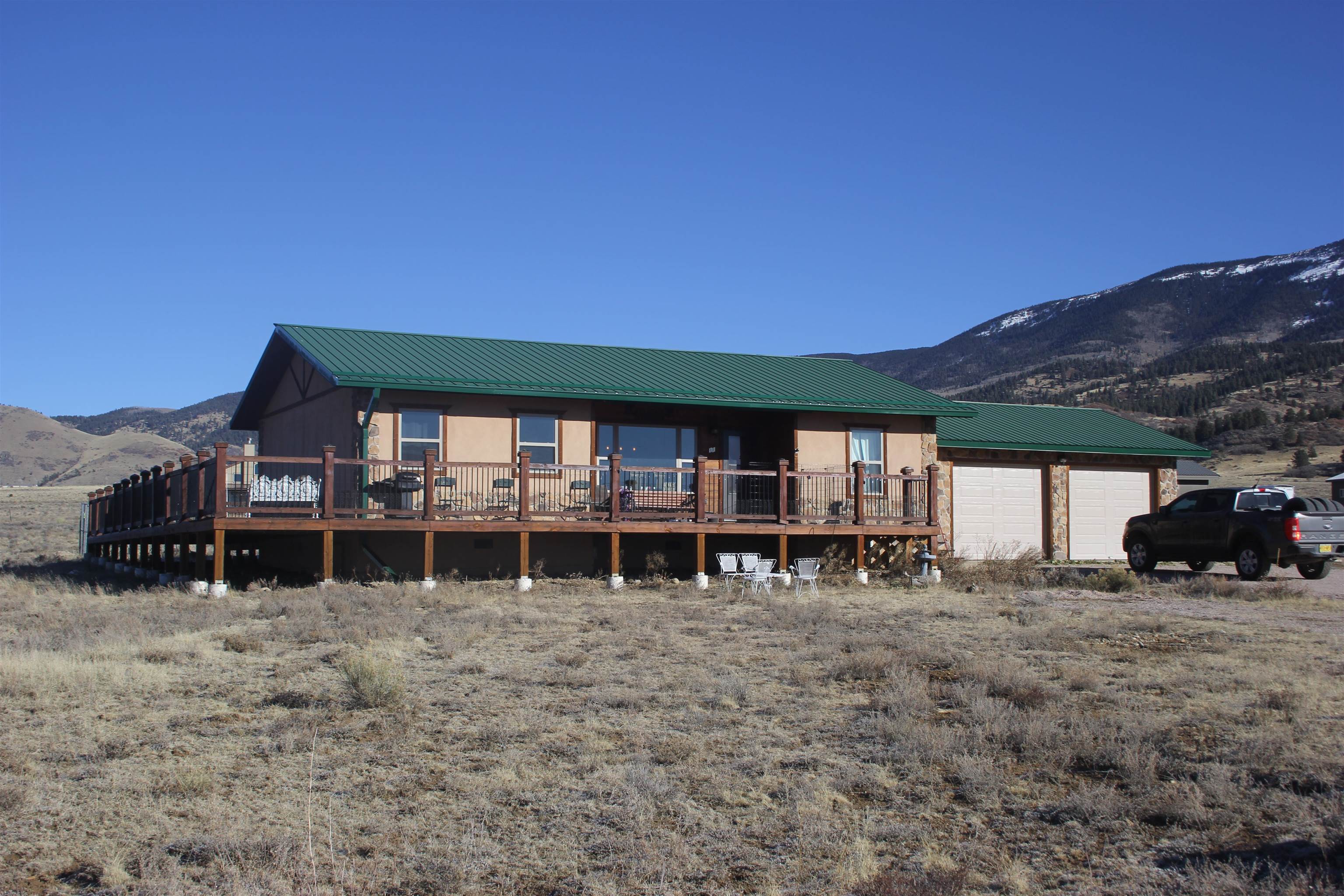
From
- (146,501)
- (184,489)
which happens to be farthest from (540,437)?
(146,501)

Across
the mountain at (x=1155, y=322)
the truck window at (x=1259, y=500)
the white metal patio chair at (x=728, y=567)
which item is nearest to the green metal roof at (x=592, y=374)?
the white metal patio chair at (x=728, y=567)

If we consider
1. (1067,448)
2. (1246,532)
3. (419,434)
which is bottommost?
(1246,532)

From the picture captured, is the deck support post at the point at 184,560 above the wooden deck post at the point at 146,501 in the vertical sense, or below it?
below

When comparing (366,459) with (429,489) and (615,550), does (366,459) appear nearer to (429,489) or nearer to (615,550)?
(429,489)

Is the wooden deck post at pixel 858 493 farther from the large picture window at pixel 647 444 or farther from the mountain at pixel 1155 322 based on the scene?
the mountain at pixel 1155 322

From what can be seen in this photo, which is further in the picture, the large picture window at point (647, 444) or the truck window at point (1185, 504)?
the large picture window at point (647, 444)

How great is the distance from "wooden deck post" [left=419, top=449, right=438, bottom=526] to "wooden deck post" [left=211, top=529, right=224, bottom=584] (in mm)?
3034

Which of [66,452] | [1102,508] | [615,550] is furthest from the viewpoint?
[66,452]

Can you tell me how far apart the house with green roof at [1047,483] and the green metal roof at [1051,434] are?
4 centimetres

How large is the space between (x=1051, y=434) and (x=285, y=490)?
18170 millimetres

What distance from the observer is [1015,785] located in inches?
299

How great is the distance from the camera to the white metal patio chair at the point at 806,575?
18500 mm

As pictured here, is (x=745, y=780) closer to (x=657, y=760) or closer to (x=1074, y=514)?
(x=657, y=760)

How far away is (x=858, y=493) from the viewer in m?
21.4
